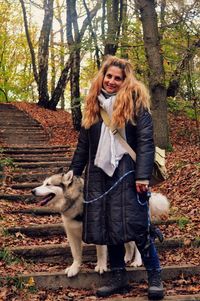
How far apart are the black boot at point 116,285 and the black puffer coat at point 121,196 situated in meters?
0.59

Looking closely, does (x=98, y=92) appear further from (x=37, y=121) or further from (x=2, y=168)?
(x=37, y=121)

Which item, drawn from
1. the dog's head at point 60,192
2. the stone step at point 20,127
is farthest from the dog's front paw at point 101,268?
the stone step at point 20,127

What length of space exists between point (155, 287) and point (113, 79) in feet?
6.79

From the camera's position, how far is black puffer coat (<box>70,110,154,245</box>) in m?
3.82

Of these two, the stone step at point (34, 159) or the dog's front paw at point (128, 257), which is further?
the stone step at point (34, 159)

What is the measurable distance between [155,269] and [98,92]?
6.01ft

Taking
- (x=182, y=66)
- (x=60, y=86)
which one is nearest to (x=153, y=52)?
(x=182, y=66)

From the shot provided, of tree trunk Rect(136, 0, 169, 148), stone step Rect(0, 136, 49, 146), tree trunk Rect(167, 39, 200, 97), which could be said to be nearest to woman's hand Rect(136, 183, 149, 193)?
tree trunk Rect(136, 0, 169, 148)

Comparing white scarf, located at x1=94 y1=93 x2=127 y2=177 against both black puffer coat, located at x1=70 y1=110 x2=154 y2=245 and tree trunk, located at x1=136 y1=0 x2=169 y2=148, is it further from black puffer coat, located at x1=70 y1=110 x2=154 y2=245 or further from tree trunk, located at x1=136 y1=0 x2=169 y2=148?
tree trunk, located at x1=136 y1=0 x2=169 y2=148

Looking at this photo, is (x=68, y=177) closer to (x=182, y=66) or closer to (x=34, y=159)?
(x=34, y=159)

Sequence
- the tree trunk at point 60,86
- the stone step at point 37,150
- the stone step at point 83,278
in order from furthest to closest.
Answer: the tree trunk at point 60,86 < the stone step at point 37,150 < the stone step at point 83,278

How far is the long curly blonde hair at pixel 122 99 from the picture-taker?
3.90 metres

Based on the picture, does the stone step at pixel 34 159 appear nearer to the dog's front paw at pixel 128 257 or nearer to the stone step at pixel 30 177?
the stone step at pixel 30 177

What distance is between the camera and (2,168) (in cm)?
908
